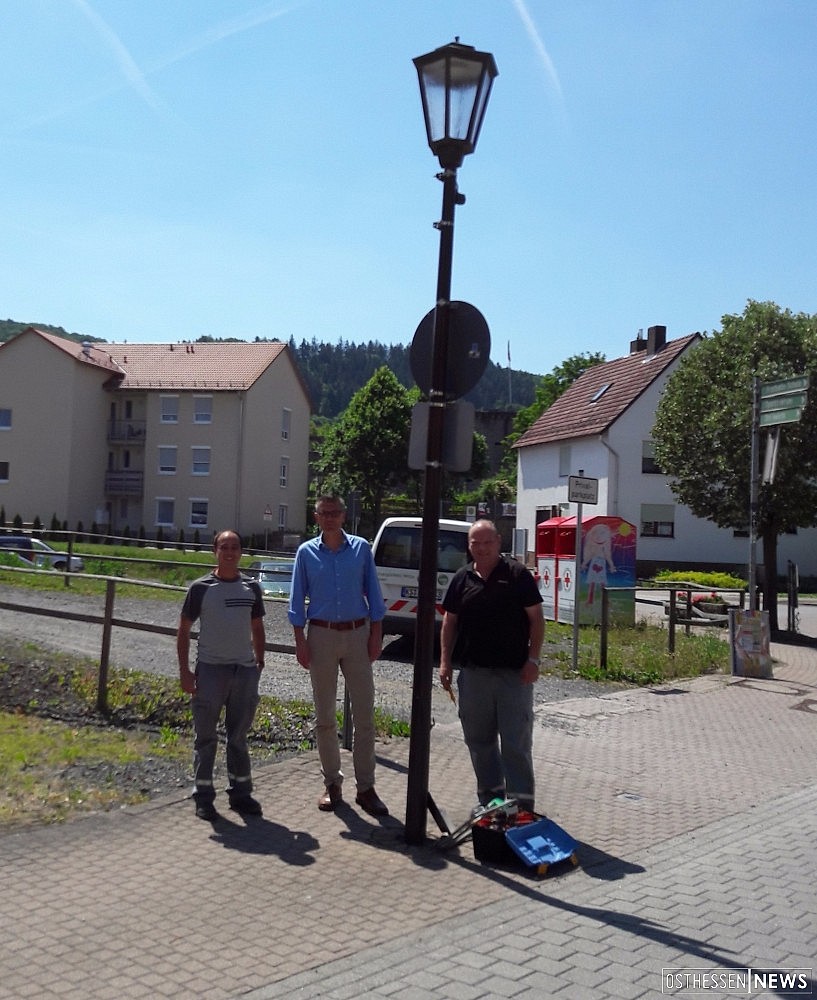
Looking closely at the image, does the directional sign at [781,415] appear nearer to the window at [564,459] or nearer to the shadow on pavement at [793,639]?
the shadow on pavement at [793,639]

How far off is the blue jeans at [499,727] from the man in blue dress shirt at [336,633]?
0.64 m

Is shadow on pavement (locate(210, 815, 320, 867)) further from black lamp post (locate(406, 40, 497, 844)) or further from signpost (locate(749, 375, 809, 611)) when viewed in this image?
signpost (locate(749, 375, 809, 611))

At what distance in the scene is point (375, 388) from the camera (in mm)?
67500

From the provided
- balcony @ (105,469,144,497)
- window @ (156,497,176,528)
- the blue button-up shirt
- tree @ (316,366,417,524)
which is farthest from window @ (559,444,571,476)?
the blue button-up shirt

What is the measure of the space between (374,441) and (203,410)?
11.2m

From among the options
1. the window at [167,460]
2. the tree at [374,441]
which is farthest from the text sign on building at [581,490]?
the tree at [374,441]

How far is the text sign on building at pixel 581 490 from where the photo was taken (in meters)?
13.6

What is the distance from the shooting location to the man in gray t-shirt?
642 centimetres

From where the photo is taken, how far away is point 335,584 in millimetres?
6551

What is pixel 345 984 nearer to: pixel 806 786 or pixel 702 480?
pixel 806 786

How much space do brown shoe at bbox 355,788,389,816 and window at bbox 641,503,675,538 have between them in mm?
39921

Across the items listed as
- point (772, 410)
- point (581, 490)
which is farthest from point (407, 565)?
point (772, 410)

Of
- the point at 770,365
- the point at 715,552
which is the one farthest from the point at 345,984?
the point at 715,552

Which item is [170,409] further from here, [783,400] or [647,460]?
[783,400]
